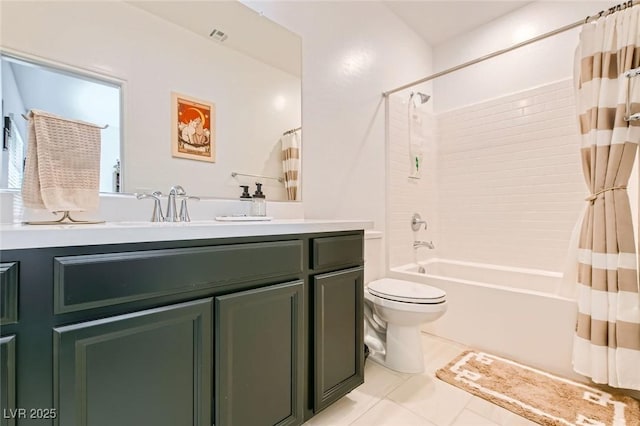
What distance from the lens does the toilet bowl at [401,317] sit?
5.37ft

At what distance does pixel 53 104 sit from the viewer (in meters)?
1.08

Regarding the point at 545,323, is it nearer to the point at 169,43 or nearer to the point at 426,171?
the point at 426,171

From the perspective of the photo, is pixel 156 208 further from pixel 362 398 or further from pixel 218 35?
pixel 362 398

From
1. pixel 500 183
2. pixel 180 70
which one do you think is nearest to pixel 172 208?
pixel 180 70

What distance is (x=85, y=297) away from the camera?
0.71 m

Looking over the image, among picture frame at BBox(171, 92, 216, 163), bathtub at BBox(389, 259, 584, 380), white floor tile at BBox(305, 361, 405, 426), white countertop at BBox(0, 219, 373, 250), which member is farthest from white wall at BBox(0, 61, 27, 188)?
bathtub at BBox(389, 259, 584, 380)

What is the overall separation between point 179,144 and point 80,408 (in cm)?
106

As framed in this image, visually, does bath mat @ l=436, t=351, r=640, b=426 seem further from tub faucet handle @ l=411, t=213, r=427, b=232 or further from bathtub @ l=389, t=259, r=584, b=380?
tub faucet handle @ l=411, t=213, r=427, b=232

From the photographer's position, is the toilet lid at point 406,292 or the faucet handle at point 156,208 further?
the toilet lid at point 406,292

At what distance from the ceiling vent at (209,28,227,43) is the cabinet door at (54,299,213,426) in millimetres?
1338

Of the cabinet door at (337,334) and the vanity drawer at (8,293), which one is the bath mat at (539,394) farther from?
the vanity drawer at (8,293)

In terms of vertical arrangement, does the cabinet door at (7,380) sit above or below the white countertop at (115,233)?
below

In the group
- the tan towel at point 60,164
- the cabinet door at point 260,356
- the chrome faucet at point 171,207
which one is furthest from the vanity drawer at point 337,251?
the tan towel at point 60,164

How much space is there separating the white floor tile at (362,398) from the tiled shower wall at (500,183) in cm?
98
